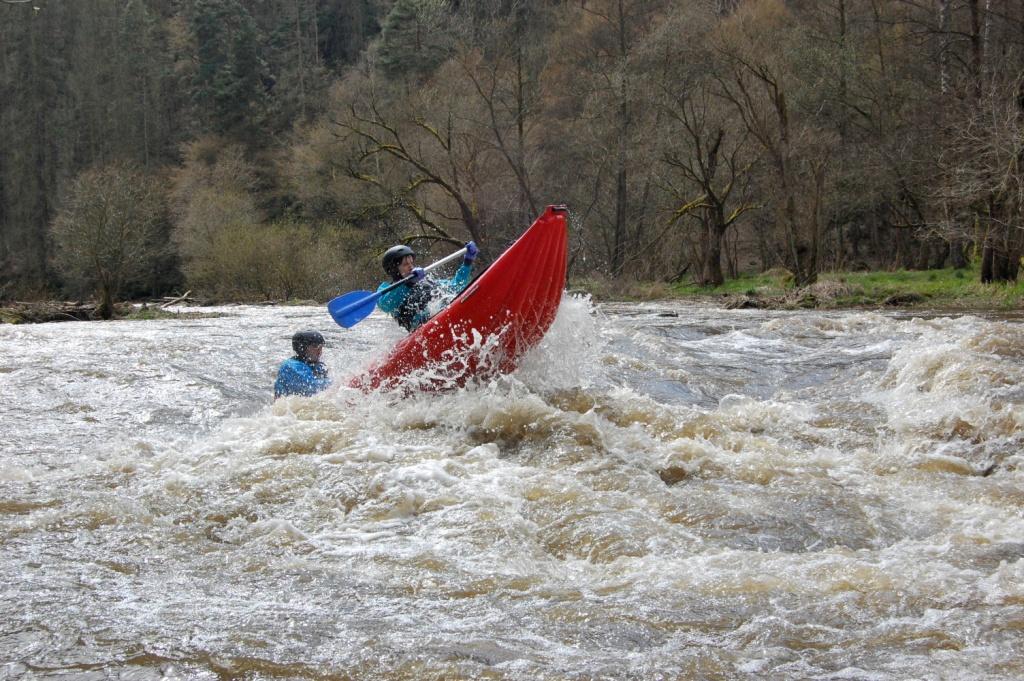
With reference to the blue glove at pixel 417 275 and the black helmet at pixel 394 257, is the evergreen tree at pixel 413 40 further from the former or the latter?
the blue glove at pixel 417 275

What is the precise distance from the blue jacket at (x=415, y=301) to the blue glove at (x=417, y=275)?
0.04 metres

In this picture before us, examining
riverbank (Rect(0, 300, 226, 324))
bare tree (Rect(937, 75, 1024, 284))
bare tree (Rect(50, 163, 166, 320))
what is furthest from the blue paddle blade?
bare tree (Rect(50, 163, 166, 320))

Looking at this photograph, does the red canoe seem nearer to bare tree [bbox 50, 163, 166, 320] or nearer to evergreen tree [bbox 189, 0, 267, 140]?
bare tree [bbox 50, 163, 166, 320]

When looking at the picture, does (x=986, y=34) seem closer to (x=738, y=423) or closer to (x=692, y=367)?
(x=692, y=367)

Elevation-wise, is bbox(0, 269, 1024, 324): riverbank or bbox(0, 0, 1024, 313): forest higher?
bbox(0, 0, 1024, 313): forest

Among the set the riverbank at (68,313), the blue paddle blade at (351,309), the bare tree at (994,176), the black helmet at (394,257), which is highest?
the bare tree at (994,176)

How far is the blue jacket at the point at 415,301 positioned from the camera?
7031 millimetres

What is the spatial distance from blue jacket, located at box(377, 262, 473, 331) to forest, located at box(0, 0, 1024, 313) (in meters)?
9.06

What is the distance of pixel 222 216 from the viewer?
99.2 ft

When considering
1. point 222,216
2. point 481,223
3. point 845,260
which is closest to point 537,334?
point 481,223

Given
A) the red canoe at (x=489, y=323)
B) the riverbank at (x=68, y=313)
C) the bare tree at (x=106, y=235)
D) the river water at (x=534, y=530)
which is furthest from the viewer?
the bare tree at (x=106, y=235)

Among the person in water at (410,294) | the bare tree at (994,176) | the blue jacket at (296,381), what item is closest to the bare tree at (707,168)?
the bare tree at (994,176)

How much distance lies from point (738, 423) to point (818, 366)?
3376 mm

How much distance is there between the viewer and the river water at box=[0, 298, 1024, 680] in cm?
282
